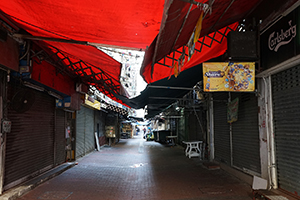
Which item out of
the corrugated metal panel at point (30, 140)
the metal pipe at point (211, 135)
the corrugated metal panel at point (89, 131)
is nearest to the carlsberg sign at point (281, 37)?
the metal pipe at point (211, 135)

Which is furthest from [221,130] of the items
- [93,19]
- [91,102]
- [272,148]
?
[91,102]

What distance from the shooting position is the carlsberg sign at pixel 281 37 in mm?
4758

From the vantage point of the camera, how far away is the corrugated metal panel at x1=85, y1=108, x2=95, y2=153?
13930 mm

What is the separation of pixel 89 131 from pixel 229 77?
11.6 meters

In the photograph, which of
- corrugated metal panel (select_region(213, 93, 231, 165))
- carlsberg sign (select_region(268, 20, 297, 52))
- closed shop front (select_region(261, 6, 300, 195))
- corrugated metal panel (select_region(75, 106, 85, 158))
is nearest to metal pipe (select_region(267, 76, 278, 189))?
closed shop front (select_region(261, 6, 300, 195))

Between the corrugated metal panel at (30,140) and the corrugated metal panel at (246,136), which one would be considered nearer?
the corrugated metal panel at (30,140)

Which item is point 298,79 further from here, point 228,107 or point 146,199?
point 146,199

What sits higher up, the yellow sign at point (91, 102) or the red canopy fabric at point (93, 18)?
the red canopy fabric at point (93, 18)

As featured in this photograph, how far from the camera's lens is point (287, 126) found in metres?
5.12

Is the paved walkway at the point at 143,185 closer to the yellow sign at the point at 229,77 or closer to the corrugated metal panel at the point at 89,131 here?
the yellow sign at the point at 229,77

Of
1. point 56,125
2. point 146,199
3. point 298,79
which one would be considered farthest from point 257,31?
point 56,125

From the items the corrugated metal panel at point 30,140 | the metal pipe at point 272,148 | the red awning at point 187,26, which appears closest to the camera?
the red awning at point 187,26

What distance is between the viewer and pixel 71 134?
442 inches

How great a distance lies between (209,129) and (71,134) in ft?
24.2
